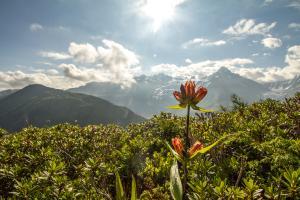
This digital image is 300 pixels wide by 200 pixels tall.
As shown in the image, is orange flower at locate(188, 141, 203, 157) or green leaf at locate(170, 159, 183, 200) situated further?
orange flower at locate(188, 141, 203, 157)

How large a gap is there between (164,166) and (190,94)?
5.85 ft

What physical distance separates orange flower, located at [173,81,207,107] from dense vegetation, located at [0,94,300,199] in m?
0.67

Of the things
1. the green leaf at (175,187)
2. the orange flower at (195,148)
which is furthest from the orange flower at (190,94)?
the green leaf at (175,187)

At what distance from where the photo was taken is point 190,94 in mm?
3871

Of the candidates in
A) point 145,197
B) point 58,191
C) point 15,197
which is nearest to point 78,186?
point 58,191

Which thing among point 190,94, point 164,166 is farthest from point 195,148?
point 164,166

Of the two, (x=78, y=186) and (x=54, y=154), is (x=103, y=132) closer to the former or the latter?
(x=54, y=154)

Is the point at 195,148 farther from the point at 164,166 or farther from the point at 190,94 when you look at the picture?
the point at 164,166

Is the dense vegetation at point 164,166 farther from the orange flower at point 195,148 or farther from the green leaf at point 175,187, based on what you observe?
the green leaf at point 175,187

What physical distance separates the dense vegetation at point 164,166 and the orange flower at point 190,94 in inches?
26.3

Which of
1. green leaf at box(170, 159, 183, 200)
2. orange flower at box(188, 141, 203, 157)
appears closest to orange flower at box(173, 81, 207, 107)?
orange flower at box(188, 141, 203, 157)

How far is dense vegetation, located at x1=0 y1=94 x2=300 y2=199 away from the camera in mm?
3785

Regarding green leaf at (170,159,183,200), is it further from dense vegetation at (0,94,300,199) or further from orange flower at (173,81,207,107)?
orange flower at (173,81,207,107)

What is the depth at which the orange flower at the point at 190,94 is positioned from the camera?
383 centimetres
